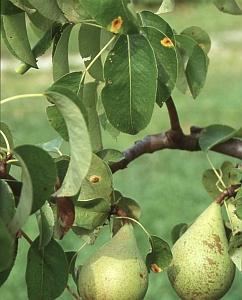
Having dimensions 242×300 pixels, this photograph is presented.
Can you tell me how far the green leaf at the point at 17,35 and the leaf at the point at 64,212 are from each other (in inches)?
9.0

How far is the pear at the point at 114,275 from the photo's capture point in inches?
31.2

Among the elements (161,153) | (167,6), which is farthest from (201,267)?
(161,153)

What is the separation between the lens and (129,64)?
2.58 ft

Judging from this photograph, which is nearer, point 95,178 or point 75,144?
point 75,144

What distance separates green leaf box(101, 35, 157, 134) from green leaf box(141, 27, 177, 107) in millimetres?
26

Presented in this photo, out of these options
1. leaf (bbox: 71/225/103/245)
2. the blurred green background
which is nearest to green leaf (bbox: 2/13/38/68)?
leaf (bbox: 71/225/103/245)

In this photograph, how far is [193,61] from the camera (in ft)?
3.26

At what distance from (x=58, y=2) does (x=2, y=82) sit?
5.53 meters

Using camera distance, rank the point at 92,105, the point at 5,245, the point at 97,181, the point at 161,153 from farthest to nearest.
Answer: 1. the point at 161,153
2. the point at 92,105
3. the point at 97,181
4. the point at 5,245

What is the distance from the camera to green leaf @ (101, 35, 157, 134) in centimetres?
77

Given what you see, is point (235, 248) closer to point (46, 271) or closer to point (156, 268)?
point (156, 268)

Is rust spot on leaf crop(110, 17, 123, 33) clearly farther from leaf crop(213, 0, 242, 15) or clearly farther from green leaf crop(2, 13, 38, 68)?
leaf crop(213, 0, 242, 15)

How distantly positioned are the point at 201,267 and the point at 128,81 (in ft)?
0.93

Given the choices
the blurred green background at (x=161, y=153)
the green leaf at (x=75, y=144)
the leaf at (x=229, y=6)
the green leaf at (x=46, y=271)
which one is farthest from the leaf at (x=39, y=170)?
the blurred green background at (x=161, y=153)
